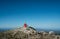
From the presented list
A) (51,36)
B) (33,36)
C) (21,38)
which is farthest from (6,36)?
(51,36)

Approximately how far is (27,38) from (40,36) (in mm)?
837

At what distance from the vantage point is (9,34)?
1093 centimetres

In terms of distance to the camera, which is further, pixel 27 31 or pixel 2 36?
pixel 27 31

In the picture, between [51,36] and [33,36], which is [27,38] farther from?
[51,36]

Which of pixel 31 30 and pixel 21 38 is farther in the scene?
pixel 31 30

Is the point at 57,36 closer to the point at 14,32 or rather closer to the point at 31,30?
the point at 31,30

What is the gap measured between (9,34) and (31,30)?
5.02 feet

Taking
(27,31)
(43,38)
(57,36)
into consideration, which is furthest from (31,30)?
(57,36)

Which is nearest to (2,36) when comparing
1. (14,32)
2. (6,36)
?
(6,36)

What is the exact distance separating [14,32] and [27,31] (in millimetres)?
878

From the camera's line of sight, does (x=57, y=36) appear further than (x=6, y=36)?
Yes

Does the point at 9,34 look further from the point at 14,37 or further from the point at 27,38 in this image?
the point at 27,38

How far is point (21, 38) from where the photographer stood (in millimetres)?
10867

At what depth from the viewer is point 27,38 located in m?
11.0
